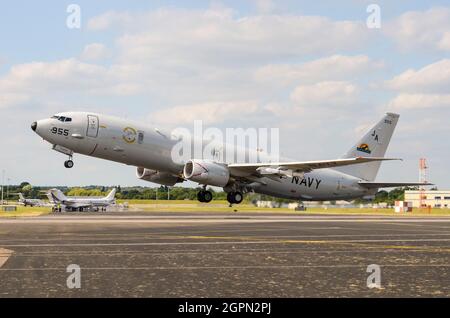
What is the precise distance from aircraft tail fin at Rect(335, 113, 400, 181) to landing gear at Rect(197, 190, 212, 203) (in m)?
15.4

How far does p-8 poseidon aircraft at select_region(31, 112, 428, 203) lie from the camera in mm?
42156

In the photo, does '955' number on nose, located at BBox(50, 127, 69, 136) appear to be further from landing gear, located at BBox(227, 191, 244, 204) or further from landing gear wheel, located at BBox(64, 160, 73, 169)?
landing gear, located at BBox(227, 191, 244, 204)

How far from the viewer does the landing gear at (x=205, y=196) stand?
4972 cm

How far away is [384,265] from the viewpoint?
50.2 ft

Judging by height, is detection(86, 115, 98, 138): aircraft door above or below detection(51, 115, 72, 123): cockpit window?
below

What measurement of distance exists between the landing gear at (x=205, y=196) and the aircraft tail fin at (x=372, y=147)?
15385 millimetres

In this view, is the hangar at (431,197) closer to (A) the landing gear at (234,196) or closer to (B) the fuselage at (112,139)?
(A) the landing gear at (234,196)

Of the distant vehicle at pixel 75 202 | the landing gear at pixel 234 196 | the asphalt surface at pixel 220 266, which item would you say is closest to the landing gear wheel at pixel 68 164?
the landing gear at pixel 234 196

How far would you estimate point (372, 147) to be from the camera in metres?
60.1

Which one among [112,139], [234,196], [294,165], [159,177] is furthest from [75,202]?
[294,165]

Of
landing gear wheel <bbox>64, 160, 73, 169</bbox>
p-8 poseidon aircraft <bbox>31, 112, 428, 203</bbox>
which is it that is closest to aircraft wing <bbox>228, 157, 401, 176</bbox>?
p-8 poseidon aircraft <bbox>31, 112, 428, 203</bbox>
